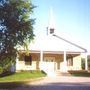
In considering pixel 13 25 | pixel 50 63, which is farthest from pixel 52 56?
pixel 13 25

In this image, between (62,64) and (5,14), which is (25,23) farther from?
(62,64)

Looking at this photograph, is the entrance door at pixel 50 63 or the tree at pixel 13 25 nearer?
the tree at pixel 13 25

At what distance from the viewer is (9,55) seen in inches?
915

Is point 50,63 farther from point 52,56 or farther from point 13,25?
point 13,25

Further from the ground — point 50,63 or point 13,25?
point 13,25

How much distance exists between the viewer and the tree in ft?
73.6

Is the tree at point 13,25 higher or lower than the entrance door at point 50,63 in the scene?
higher

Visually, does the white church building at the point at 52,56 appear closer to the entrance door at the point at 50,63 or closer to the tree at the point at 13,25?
the entrance door at the point at 50,63

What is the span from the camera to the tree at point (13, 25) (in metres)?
22.4

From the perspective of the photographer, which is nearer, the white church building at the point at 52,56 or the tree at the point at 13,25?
the tree at the point at 13,25

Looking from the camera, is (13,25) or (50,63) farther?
(50,63)

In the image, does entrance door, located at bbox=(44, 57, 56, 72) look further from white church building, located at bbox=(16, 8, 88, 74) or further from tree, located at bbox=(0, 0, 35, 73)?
tree, located at bbox=(0, 0, 35, 73)

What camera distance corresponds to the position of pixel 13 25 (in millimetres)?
22438

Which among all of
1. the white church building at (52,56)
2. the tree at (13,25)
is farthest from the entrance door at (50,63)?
the tree at (13,25)
